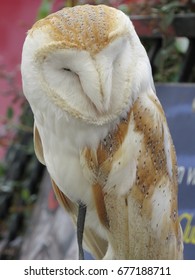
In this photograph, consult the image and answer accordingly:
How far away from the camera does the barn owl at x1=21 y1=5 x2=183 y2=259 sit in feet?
6.05

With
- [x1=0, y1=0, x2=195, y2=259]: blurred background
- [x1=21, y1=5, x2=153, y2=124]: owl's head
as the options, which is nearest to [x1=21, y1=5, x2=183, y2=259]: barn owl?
[x1=21, y1=5, x2=153, y2=124]: owl's head

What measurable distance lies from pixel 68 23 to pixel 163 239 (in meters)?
0.60

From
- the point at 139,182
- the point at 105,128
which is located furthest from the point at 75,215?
the point at 105,128

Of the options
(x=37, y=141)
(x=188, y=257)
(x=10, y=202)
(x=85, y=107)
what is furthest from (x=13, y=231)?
(x=85, y=107)

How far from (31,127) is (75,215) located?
164cm

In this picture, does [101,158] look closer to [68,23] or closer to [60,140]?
[60,140]

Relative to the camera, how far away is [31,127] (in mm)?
3891

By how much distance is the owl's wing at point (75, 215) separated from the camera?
223cm

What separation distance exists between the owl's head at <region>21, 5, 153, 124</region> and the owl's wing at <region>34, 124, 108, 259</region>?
29cm

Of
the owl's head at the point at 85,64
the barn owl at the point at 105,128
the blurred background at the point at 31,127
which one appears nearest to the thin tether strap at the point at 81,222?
the barn owl at the point at 105,128

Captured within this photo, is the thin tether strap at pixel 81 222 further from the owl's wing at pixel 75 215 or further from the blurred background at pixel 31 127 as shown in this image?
the blurred background at pixel 31 127

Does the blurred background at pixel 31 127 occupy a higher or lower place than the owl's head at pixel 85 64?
lower

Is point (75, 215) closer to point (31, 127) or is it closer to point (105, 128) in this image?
point (105, 128)

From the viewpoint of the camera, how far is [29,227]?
3.80 metres
